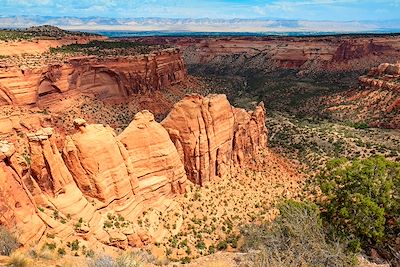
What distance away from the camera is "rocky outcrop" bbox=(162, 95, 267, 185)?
34.7 meters

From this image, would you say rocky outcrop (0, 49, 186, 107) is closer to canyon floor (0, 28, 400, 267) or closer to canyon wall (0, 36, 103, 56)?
canyon floor (0, 28, 400, 267)

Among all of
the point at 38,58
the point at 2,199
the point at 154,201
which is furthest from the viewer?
the point at 38,58

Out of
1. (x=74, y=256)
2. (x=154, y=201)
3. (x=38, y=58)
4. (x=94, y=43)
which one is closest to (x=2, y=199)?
(x=74, y=256)

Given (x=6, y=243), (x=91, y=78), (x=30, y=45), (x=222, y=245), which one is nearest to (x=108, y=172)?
(x=6, y=243)

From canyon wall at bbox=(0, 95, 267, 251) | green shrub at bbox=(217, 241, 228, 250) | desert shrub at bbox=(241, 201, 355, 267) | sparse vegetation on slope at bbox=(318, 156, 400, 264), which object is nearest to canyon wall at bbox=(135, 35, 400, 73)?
canyon wall at bbox=(0, 95, 267, 251)

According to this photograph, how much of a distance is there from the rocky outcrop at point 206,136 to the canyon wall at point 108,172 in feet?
0.27

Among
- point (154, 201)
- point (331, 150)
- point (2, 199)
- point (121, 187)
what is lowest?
point (331, 150)

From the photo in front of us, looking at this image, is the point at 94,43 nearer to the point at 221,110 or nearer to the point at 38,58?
the point at 38,58

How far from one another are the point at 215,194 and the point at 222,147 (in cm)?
477

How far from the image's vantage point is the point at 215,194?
116 feet

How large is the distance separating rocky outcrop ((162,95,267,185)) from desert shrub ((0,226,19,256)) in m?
16.9

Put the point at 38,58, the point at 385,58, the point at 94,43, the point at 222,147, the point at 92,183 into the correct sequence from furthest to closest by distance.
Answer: the point at 385,58 → the point at 94,43 → the point at 38,58 → the point at 222,147 → the point at 92,183

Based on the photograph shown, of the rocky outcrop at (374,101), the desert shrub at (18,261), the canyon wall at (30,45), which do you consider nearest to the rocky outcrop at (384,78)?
the rocky outcrop at (374,101)

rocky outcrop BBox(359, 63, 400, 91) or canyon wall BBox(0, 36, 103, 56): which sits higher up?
canyon wall BBox(0, 36, 103, 56)
